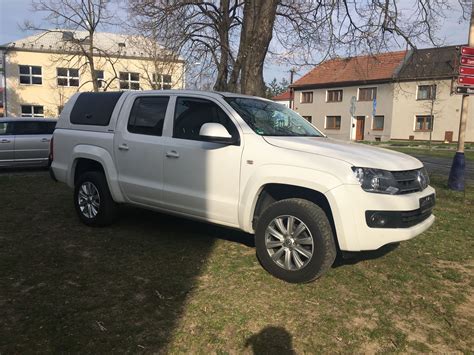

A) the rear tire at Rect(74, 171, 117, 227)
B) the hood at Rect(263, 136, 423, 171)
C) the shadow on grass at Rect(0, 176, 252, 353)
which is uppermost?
the hood at Rect(263, 136, 423, 171)

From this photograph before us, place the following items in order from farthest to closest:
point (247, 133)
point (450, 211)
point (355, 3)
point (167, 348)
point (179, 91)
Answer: point (355, 3) < point (450, 211) < point (179, 91) < point (247, 133) < point (167, 348)

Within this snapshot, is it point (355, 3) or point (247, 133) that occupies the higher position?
point (355, 3)

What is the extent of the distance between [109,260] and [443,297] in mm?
3347

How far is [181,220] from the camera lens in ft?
21.5

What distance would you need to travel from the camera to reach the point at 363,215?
152 inches

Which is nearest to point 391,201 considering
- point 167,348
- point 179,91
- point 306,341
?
point 306,341

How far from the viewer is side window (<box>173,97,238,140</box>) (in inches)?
194

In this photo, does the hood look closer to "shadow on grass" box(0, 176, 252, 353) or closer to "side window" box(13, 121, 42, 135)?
"shadow on grass" box(0, 176, 252, 353)

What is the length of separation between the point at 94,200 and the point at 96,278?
6.27ft

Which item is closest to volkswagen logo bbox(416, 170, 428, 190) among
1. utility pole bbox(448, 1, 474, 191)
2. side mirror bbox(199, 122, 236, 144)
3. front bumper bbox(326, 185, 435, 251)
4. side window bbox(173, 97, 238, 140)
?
front bumper bbox(326, 185, 435, 251)

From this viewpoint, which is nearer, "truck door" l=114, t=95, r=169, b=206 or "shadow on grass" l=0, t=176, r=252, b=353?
"shadow on grass" l=0, t=176, r=252, b=353

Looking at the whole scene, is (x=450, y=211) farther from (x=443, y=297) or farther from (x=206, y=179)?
(x=206, y=179)

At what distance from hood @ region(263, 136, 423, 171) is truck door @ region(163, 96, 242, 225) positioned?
53 centimetres

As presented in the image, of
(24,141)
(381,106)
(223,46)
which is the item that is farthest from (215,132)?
(381,106)
